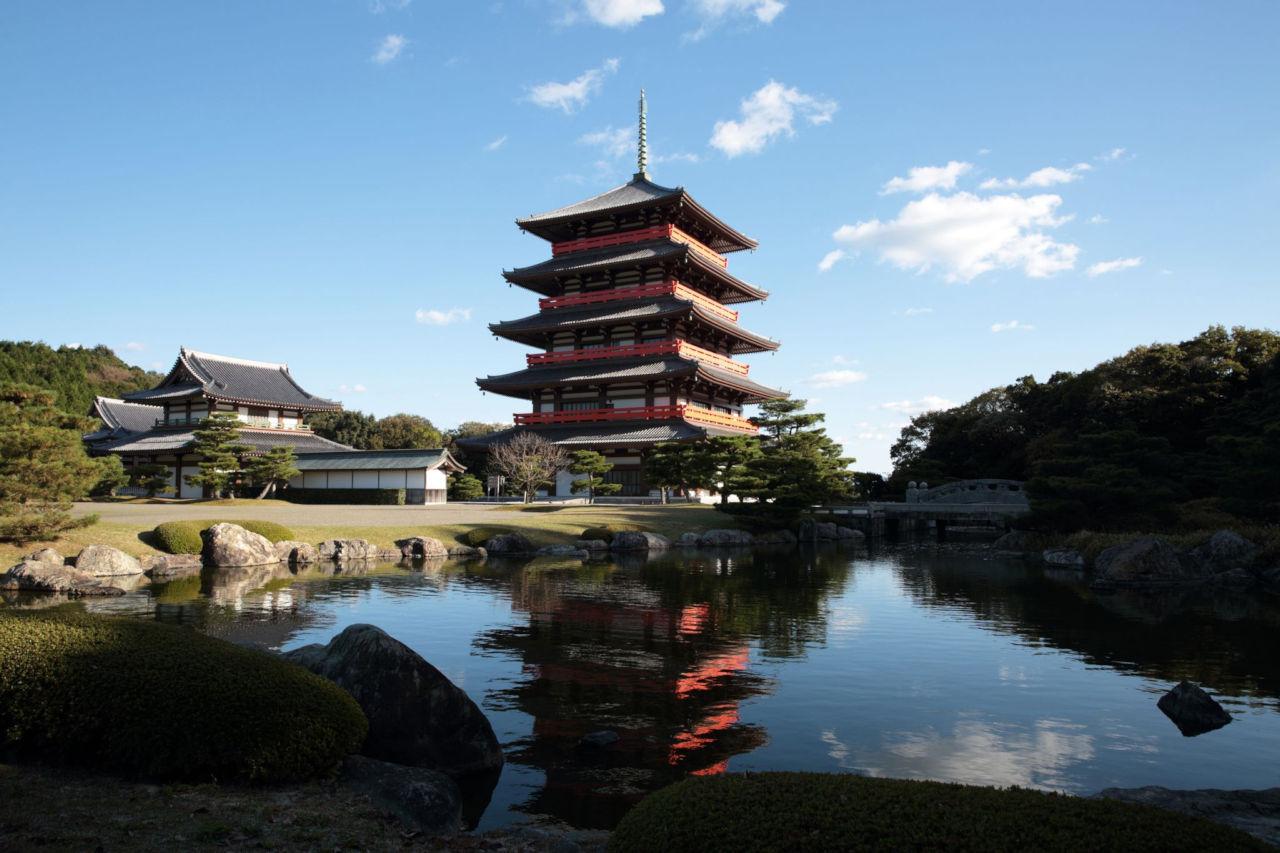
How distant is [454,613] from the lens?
61.1 ft

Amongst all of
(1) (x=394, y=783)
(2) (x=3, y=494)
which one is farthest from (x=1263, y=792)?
(2) (x=3, y=494)

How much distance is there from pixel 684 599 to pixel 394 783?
47.6 feet

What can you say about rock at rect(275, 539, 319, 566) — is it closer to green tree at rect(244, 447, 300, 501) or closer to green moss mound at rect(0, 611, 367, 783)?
green tree at rect(244, 447, 300, 501)

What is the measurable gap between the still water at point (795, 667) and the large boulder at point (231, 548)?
1.52 m

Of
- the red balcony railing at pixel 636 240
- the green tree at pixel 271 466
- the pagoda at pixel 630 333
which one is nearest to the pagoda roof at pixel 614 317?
the pagoda at pixel 630 333

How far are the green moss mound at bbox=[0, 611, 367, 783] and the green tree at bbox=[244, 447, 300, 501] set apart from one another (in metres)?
44.7

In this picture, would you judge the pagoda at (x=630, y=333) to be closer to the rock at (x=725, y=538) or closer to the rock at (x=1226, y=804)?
the rock at (x=725, y=538)

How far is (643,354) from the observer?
5394 centimetres

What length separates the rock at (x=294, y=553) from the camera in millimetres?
28719

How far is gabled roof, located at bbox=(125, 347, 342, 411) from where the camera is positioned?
54469 millimetres

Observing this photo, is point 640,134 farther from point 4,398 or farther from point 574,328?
point 4,398

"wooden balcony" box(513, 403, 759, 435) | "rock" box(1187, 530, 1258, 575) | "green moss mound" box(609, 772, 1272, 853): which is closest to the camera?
"green moss mound" box(609, 772, 1272, 853)

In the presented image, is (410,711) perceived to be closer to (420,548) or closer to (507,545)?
(420,548)

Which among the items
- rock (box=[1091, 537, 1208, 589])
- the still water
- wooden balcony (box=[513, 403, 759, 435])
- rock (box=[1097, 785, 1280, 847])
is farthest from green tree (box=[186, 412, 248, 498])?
rock (box=[1097, 785, 1280, 847])
